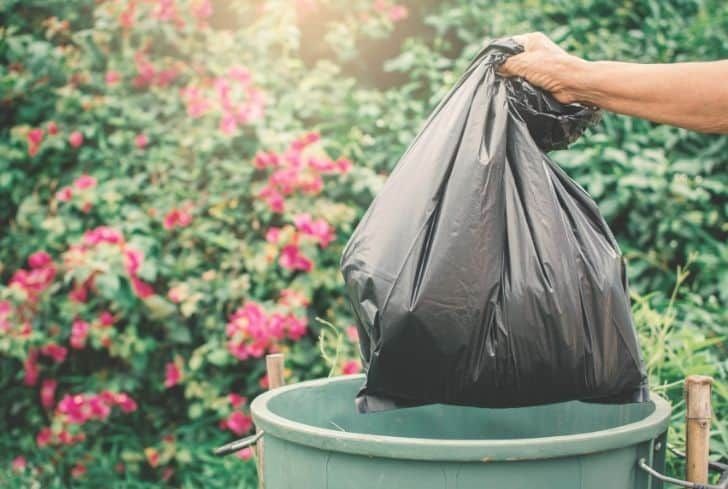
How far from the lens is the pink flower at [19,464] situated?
339 centimetres

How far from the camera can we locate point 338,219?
3.24 meters

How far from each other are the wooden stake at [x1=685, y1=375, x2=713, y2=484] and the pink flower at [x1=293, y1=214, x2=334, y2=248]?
1.73 m

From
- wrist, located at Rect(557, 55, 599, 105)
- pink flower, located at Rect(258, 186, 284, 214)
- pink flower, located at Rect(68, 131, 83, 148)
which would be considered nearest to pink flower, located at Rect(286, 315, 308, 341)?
pink flower, located at Rect(258, 186, 284, 214)

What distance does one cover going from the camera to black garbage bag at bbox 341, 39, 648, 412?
1.47 meters

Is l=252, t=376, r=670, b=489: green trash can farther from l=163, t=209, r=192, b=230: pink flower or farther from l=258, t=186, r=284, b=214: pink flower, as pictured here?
l=163, t=209, r=192, b=230: pink flower

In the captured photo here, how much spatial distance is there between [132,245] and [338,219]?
2.46 ft

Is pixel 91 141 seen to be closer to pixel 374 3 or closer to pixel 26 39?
pixel 26 39

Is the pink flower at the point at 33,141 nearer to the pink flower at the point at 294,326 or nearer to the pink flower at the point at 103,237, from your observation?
the pink flower at the point at 103,237

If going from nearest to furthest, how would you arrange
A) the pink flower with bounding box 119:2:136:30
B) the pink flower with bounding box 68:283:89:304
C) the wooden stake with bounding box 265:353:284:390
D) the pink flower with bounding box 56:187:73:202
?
1. the wooden stake with bounding box 265:353:284:390
2. the pink flower with bounding box 68:283:89:304
3. the pink flower with bounding box 56:187:73:202
4. the pink flower with bounding box 119:2:136:30

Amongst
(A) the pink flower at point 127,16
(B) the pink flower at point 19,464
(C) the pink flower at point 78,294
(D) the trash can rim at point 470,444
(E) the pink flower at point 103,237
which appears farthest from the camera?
(A) the pink flower at point 127,16

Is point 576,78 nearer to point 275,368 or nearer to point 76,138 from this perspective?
point 275,368

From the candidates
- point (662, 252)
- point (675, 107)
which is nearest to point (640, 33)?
point (662, 252)

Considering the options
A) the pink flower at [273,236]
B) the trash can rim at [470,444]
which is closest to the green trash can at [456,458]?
the trash can rim at [470,444]

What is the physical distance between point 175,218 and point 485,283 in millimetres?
2021
